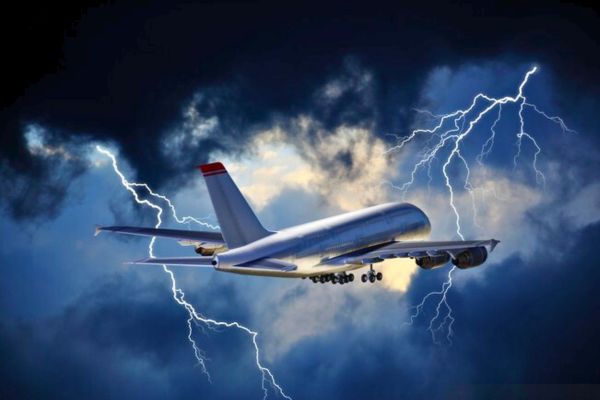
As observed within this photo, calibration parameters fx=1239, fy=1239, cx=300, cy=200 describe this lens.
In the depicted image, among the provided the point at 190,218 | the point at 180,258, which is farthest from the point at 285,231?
the point at 190,218

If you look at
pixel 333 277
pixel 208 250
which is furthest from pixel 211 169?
pixel 208 250

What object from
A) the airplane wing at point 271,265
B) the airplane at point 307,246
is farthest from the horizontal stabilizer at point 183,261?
the airplane wing at point 271,265

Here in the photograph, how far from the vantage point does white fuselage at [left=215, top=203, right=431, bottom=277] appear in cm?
7649

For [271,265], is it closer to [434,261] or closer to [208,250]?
[434,261]

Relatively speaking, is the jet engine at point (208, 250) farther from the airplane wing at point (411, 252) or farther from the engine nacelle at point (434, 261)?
the engine nacelle at point (434, 261)

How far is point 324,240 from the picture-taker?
80.8m

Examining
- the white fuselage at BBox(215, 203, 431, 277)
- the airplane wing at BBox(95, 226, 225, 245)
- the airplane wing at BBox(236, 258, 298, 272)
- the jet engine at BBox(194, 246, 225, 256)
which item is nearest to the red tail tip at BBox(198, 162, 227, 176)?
the white fuselage at BBox(215, 203, 431, 277)

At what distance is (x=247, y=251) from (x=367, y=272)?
998cm

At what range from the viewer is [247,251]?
76.7 metres

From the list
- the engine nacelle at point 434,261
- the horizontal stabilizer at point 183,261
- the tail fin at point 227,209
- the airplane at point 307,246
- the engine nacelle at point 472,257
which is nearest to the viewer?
the horizontal stabilizer at point 183,261

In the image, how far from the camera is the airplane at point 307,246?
249 feet

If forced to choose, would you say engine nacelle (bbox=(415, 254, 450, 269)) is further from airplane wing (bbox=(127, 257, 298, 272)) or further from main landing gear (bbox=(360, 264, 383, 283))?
airplane wing (bbox=(127, 257, 298, 272))

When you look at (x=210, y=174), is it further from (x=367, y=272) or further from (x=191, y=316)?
(x=191, y=316)

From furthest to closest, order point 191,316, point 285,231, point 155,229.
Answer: point 191,316 < point 155,229 < point 285,231
